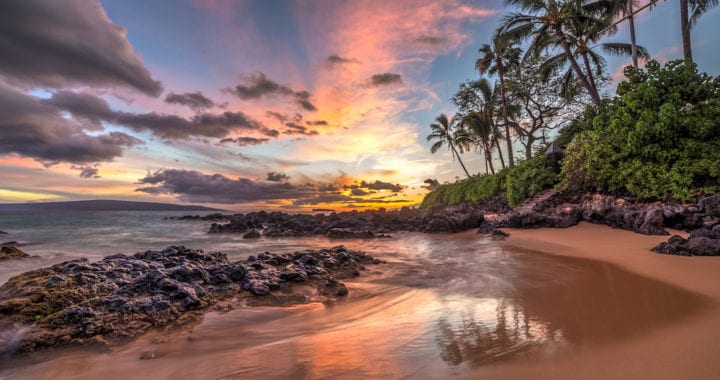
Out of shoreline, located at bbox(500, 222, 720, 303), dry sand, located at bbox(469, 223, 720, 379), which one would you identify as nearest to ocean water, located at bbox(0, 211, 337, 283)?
shoreline, located at bbox(500, 222, 720, 303)

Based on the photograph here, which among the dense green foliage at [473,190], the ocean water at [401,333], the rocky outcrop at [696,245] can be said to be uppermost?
the dense green foliage at [473,190]

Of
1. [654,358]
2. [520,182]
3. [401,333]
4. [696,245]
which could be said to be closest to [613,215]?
[696,245]

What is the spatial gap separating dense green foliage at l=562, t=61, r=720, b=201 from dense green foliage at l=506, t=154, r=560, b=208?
3072mm

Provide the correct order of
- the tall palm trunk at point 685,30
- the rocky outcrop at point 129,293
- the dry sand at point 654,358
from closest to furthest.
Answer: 1. the dry sand at point 654,358
2. the rocky outcrop at point 129,293
3. the tall palm trunk at point 685,30

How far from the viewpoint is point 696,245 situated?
5223 mm

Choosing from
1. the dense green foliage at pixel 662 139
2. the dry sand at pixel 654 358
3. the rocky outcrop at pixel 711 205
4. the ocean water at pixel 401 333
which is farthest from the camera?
the dense green foliage at pixel 662 139

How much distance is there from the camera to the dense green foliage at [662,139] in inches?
312

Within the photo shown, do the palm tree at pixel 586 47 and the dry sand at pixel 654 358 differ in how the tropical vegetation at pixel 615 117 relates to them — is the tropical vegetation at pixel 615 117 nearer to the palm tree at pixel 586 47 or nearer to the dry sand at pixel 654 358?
the palm tree at pixel 586 47

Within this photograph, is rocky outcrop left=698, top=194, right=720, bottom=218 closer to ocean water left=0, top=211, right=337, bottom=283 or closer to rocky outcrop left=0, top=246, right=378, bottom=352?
rocky outcrop left=0, top=246, right=378, bottom=352

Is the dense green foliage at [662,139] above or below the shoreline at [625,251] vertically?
above

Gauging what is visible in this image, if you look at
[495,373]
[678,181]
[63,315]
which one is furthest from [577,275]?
[63,315]

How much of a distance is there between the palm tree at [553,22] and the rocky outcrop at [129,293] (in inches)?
672

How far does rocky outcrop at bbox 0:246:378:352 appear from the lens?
294 centimetres

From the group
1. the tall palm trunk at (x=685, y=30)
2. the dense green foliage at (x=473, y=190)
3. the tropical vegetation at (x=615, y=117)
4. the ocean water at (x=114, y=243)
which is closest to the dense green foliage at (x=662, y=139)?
the tropical vegetation at (x=615, y=117)
